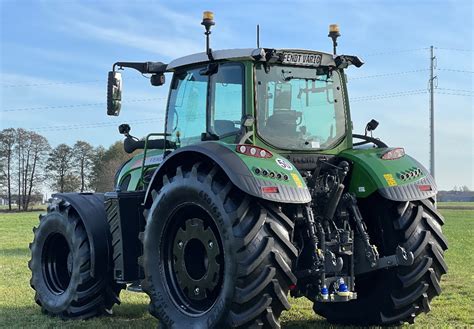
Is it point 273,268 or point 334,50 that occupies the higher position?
point 334,50

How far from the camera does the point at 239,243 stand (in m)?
5.39

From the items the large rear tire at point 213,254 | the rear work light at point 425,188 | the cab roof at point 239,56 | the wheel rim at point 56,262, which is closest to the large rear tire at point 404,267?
the rear work light at point 425,188

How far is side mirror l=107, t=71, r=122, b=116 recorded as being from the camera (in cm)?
727

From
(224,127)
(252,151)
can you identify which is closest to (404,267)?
(252,151)

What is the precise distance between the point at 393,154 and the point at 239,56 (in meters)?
1.90

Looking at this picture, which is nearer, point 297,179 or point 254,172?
point 254,172

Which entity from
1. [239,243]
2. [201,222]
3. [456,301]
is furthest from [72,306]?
[456,301]

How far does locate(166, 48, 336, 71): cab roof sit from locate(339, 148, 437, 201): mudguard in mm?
1078

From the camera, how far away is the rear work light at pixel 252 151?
576 cm

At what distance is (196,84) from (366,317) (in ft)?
10.1

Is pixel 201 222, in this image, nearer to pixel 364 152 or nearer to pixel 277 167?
pixel 277 167

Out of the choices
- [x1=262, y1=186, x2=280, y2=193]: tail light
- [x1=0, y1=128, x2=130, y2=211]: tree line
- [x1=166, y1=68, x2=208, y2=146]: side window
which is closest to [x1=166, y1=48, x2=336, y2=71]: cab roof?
[x1=166, y1=68, x2=208, y2=146]: side window

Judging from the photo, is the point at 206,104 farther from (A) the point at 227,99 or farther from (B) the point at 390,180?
(B) the point at 390,180

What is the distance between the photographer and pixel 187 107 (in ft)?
23.8
